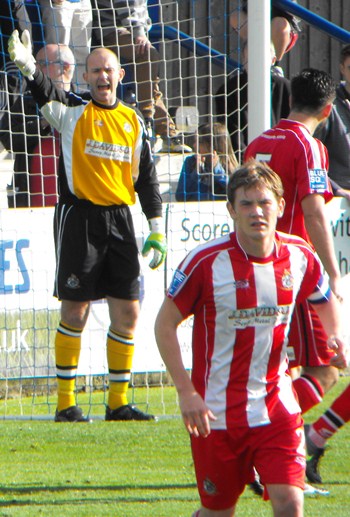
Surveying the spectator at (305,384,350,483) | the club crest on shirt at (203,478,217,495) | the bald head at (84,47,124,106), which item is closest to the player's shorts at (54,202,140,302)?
the bald head at (84,47,124,106)

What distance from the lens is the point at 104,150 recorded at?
677 cm

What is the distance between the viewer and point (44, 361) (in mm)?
7766

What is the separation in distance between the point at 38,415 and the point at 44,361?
1.93ft

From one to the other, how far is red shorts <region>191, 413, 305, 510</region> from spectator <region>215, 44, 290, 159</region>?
14.4 ft

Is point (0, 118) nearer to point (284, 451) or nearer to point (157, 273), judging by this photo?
point (157, 273)

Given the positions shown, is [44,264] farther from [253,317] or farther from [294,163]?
[253,317]

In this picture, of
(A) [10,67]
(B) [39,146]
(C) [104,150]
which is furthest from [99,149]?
(A) [10,67]

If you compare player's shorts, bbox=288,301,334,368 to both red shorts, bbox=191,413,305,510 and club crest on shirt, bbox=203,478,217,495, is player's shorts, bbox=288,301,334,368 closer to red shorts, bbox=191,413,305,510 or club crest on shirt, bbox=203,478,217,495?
red shorts, bbox=191,413,305,510

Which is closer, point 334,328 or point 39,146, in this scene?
point 334,328

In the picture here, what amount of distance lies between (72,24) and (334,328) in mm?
5938

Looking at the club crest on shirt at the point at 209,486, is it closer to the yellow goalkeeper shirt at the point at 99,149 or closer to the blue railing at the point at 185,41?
the yellow goalkeeper shirt at the point at 99,149

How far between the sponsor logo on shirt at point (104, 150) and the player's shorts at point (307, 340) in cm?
224

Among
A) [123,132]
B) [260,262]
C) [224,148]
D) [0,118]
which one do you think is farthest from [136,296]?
[260,262]

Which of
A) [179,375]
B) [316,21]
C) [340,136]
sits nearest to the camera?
[179,375]
